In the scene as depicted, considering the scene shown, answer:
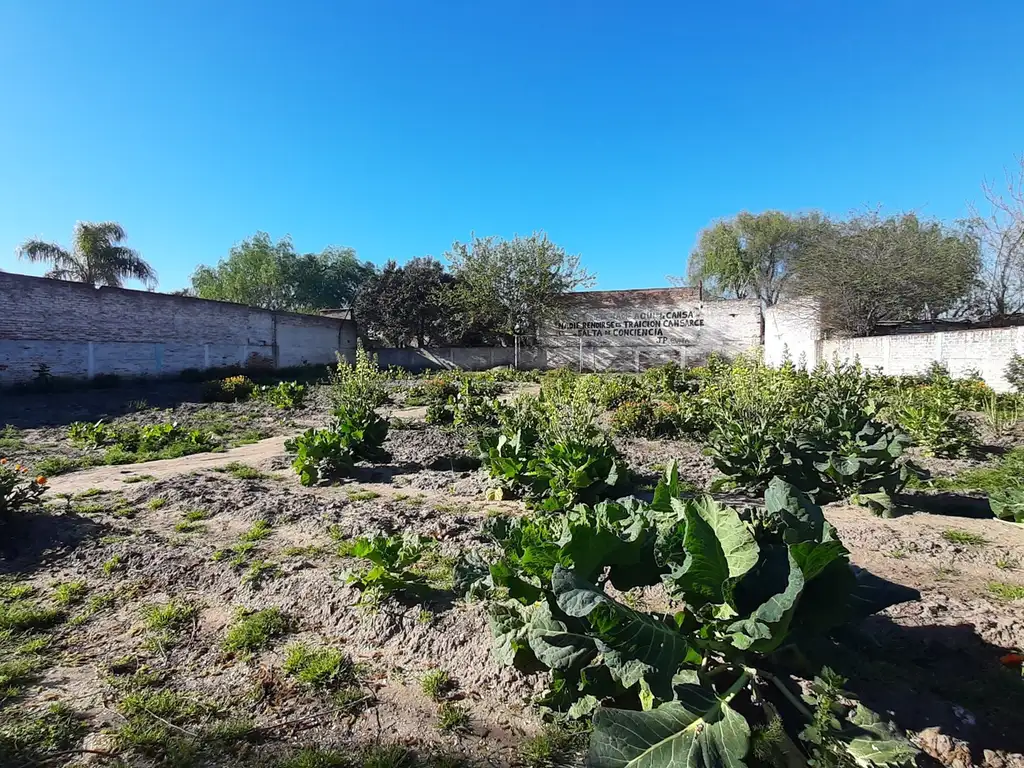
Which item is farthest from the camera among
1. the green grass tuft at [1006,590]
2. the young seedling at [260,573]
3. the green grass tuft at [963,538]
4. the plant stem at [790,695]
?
the green grass tuft at [963,538]

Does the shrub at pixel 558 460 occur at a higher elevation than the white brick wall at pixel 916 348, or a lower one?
lower

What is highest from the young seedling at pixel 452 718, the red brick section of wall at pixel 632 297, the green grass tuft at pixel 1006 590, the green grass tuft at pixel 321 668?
the red brick section of wall at pixel 632 297

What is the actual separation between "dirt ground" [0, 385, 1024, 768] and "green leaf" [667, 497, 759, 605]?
0.50 metres

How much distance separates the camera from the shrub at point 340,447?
575 cm

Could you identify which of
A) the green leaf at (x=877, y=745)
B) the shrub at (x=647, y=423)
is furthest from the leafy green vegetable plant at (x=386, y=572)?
the shrub at (x=647, y=423)

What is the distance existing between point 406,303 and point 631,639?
97.4 feet

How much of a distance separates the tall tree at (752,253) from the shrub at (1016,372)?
2440 cm

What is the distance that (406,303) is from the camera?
97.9 feet

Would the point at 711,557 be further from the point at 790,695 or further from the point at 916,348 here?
the point at 916,348

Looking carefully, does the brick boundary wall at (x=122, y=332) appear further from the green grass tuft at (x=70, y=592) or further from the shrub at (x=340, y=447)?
the green grass tuft at (x=70, y=592)

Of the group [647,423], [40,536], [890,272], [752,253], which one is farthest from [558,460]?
[752,253]

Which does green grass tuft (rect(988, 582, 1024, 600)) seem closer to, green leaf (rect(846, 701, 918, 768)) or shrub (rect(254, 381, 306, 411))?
green leaf (rect(846, 701, 918, 768))

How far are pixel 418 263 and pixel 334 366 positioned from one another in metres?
9.36

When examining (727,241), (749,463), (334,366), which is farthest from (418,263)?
(749,463)
